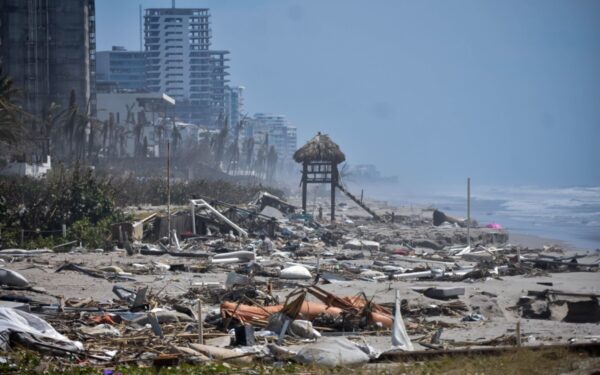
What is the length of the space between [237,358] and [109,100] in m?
102

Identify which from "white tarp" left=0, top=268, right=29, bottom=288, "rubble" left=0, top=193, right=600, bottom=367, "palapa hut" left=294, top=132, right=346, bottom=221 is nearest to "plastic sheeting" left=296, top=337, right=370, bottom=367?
"rubble" left=0, top=193, right=600, bottom=367

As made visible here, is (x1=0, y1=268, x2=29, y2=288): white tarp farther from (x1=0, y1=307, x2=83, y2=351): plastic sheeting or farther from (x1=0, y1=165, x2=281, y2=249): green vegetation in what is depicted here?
(x1=0, y1=165, x2=281, y2=249): green vegetation

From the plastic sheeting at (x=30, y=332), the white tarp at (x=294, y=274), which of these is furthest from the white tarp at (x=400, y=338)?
the white tarp at (x=294, y=274)

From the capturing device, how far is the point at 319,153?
42.5 meters

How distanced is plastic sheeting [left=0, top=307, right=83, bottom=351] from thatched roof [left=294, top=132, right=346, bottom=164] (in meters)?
31.4

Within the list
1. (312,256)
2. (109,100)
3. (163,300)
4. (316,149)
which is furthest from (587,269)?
(109,100)

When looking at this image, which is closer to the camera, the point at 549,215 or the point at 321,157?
the point at 321,157

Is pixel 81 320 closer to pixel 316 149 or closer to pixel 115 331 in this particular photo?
pixel 115 331

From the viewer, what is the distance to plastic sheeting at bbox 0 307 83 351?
32.6 ft

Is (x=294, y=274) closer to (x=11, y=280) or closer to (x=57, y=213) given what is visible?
(x=11, y=280)

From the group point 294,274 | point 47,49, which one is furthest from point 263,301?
point 47,49

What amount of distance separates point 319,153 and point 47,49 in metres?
37.4

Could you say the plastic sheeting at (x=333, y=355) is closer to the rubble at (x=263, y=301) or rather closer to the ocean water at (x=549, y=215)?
the rubble at (x=263, y=301)

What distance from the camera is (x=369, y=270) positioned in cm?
2061
